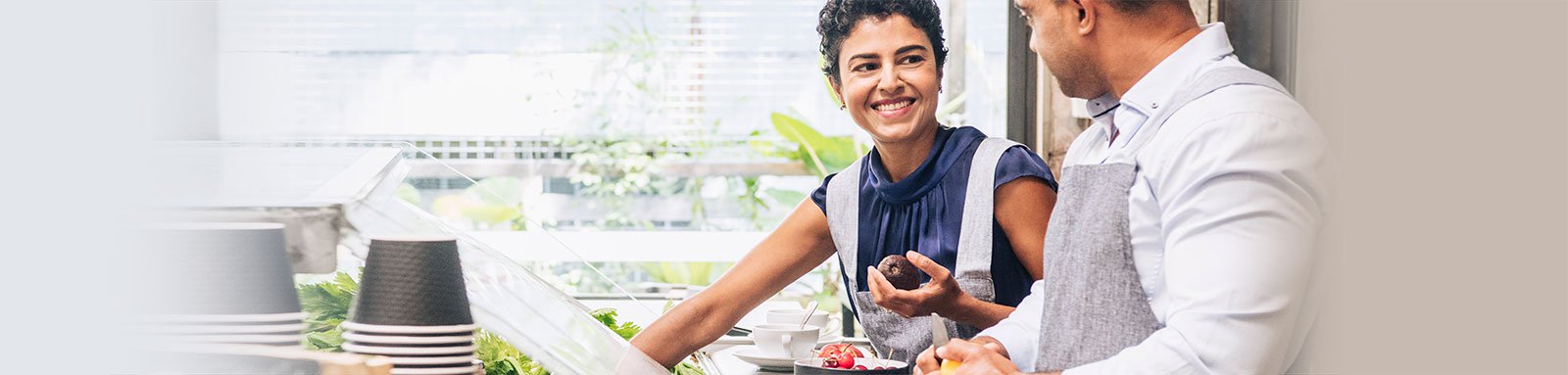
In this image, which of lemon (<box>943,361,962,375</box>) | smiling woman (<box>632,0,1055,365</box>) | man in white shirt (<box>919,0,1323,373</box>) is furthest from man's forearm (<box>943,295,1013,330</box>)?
lemon (<box>943,361,962,375</box>)

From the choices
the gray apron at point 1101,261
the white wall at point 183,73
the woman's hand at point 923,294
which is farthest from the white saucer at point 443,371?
the woman's hand at point 923,294

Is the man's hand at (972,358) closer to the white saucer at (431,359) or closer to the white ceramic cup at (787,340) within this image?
the white ceramic cup at (787,340)

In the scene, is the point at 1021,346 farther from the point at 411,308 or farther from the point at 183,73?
the point at 183,73

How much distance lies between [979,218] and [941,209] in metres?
0.10

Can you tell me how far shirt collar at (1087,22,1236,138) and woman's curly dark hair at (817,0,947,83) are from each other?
57 cm

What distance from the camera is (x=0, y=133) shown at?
2.01ft

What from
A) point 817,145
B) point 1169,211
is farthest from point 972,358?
point 817,145

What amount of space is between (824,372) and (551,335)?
1.95 ft

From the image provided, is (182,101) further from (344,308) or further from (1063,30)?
(1063,30)

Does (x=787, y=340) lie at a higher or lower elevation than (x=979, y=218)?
lower

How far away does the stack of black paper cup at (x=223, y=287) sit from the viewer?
2.43ft

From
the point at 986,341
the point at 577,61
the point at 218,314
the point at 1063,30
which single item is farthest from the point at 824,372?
the point at 577,61

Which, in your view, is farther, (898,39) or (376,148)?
(898,39)

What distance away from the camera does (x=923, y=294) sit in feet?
5.43
